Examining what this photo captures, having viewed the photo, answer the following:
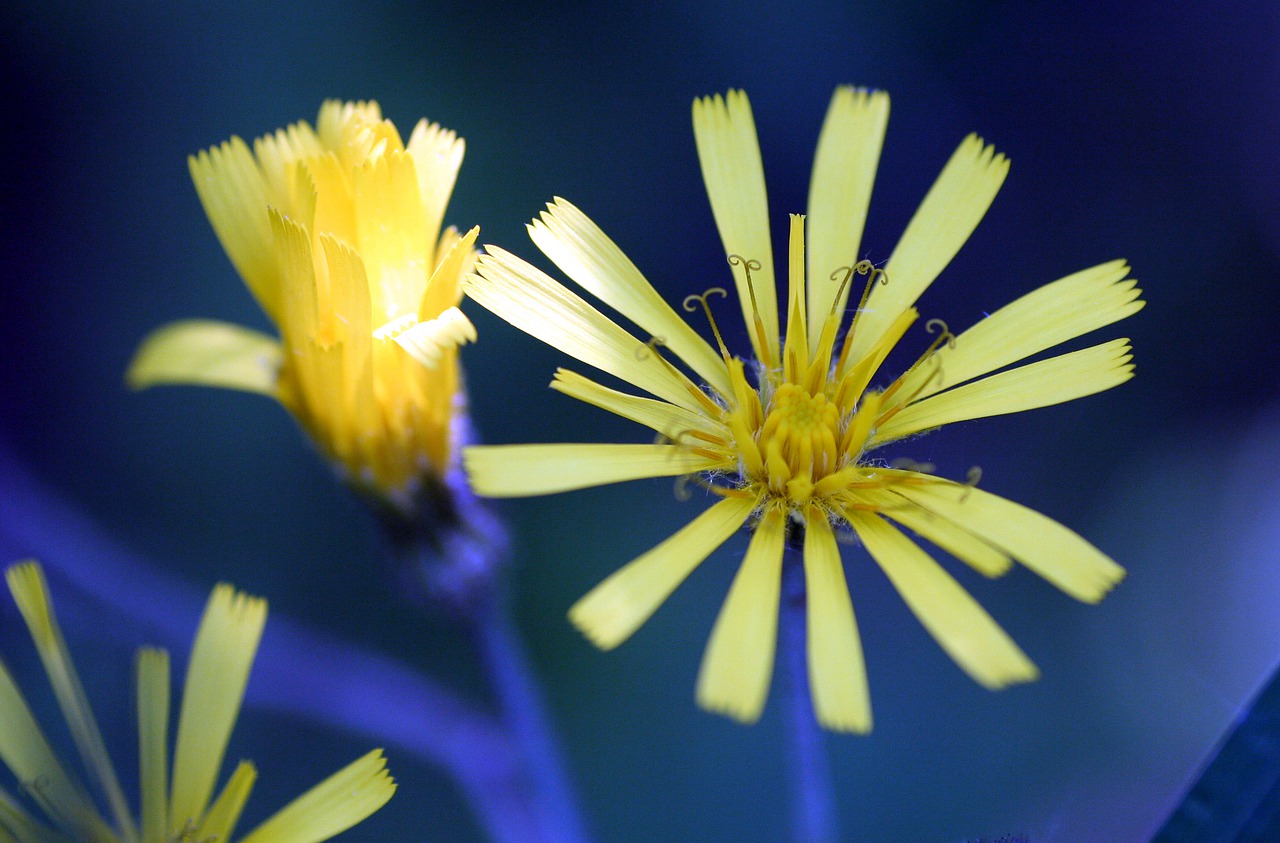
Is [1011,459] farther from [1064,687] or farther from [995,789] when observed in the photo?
[995,789]

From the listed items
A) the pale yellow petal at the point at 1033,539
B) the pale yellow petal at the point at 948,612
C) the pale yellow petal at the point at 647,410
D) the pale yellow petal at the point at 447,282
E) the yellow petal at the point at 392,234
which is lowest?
the pale yellow petal at the point at 948,612

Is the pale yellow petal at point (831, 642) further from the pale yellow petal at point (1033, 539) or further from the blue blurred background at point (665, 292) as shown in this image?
the blue blurred background at point (665, 292)

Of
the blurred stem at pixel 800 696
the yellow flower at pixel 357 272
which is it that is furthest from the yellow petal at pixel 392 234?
the blurred stem at pixel 800 696

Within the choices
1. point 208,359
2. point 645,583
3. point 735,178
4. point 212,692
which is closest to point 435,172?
point 735,178

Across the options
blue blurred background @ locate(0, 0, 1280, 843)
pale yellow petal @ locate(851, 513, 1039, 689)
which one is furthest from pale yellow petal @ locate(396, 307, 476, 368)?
blue blurred background @ locate(0, 0, 1280, 843)

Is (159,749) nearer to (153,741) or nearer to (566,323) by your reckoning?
(153,741)

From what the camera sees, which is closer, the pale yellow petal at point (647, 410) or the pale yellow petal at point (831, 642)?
the pale yellow petal at point (831, 642)
